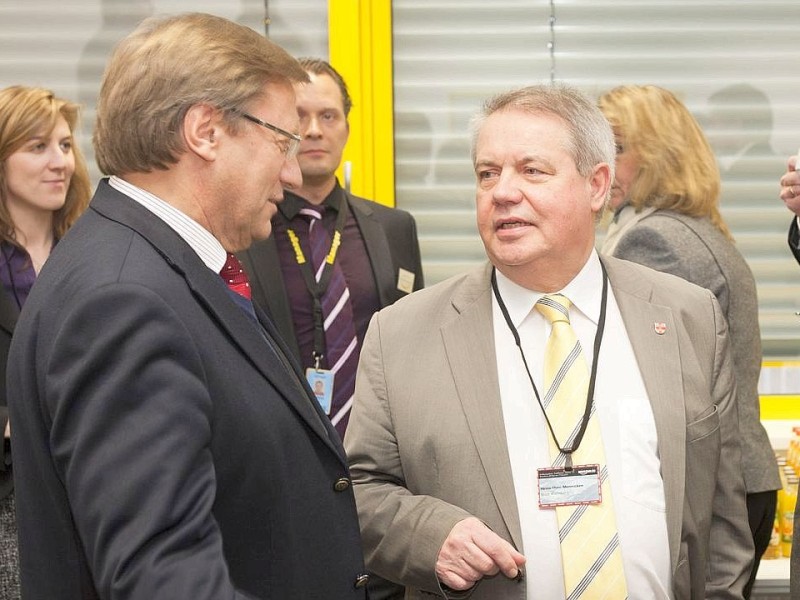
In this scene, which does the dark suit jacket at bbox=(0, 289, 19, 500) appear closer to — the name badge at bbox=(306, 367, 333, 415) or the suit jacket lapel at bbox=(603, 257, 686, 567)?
the name badge at bbox=(306, 367, 333, 415)

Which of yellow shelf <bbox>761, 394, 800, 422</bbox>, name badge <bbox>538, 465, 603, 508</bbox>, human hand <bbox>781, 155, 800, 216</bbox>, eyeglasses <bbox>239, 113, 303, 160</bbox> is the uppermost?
eyeglasses <bbox>239, 113, 303, 160</bbox>

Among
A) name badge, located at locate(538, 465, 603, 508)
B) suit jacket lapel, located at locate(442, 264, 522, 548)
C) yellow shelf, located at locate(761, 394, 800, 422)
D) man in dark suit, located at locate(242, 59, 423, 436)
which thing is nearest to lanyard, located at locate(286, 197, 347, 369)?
man in dark suit, located at locate(242, 59, 423, 436)

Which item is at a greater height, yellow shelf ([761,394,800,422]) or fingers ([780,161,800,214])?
fingers ([780,161,800,214])

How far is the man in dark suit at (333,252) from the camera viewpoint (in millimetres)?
3113

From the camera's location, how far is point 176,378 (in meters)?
1.23

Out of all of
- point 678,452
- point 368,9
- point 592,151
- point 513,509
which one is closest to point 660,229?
point 592,151

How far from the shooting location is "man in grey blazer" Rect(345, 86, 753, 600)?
75.0 inches

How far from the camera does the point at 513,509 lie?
190 cm

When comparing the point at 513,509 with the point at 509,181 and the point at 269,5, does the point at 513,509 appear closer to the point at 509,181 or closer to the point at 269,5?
the point at 509,181

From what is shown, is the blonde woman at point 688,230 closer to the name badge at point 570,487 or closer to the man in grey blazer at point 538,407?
the man in grey blazer at point 538,407

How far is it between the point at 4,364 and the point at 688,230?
1.93 meters

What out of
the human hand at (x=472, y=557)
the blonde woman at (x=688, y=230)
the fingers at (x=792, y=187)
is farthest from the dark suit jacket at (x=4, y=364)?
the fingers at (x=792, y=187)

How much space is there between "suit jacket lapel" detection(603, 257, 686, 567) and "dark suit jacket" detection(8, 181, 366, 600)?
681 millimetres

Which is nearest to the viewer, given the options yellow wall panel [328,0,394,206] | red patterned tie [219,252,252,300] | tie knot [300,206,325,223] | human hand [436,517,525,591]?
red patterned tie [219,252,252,300]
